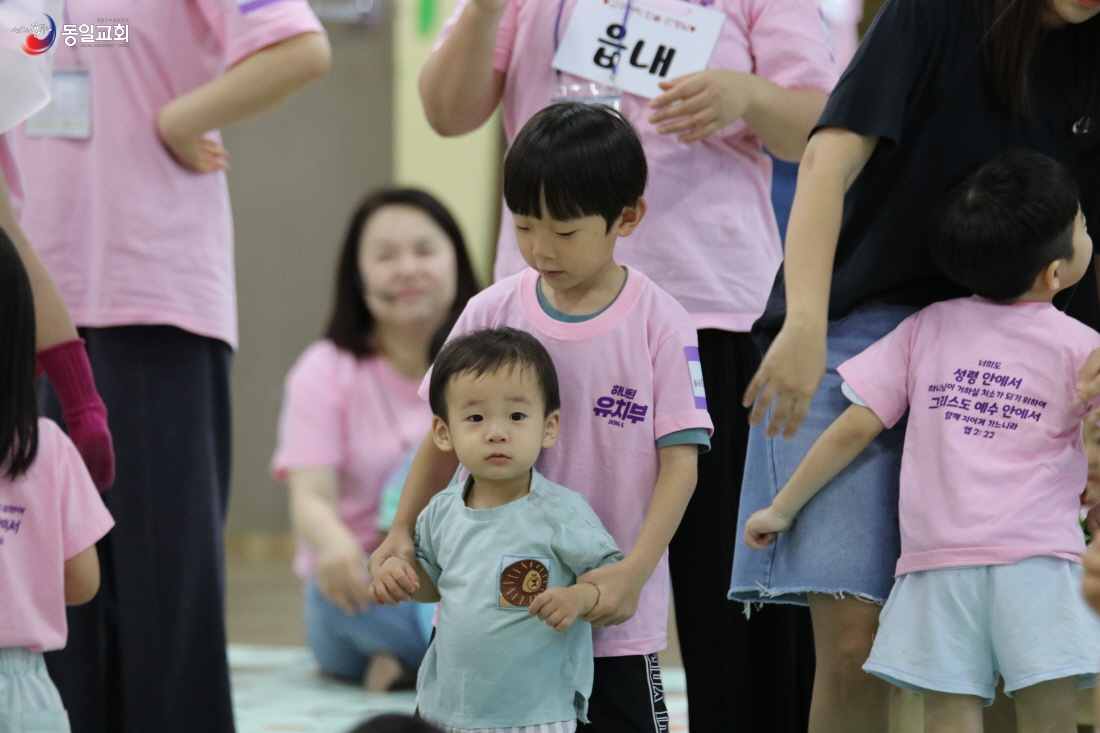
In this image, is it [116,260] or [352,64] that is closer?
[116,260]

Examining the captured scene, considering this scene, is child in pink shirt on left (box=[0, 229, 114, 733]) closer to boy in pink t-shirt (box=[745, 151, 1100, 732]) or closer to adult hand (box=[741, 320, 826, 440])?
adult hand (box=[741, 320, 826, 440])

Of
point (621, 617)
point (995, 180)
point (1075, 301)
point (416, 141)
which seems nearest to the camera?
point (621, 617)

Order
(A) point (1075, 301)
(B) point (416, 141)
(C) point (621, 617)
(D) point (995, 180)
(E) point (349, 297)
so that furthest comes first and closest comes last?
(B) point (416, 141), (E) point (349, 297), (A) point (1075, 301), (D) point (995, 180), (C) point (621, 617)

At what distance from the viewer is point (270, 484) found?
5.86 m

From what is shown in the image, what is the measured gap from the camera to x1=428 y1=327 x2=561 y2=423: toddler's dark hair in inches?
61.3

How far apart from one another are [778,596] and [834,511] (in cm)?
15

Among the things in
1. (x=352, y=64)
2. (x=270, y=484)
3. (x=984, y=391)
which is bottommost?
(x=270, y=484)

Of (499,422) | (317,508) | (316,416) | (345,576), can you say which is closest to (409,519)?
(499,422)

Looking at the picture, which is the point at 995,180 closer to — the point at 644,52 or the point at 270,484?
the point at 644,52

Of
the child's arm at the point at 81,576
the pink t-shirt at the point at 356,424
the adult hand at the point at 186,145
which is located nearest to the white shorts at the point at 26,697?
the child's arm at the point at 81,576

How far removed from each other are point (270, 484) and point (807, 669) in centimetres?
423

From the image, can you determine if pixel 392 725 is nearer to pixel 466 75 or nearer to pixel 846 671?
pixel 846 671

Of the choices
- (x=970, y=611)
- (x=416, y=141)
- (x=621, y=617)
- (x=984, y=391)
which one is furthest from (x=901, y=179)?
(x=416, y=141)

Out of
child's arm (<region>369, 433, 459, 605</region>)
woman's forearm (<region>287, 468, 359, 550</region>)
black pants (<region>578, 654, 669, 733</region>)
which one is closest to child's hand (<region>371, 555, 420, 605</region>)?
child's arm (<region>369, 433, 459, 605</region>)
